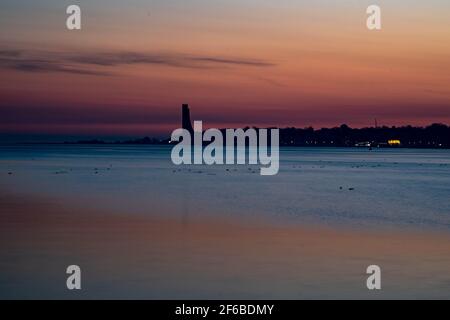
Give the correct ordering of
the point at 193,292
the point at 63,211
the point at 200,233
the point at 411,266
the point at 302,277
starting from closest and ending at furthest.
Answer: the point at 193,292
the point at 302,277
the point at 411,266
the point at 200,233
the point at 63,211

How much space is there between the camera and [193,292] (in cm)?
1175

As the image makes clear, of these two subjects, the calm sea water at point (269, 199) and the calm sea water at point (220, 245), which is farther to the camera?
the calm sea water at point (269, 199)

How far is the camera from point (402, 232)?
19469 millimetres

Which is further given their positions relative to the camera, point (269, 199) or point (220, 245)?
point (269, 199)

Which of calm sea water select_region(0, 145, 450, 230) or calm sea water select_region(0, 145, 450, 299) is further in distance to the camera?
calm sea water select_region(0, 145, 450, 230)

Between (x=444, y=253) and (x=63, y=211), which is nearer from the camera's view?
(x=444, y=253)
